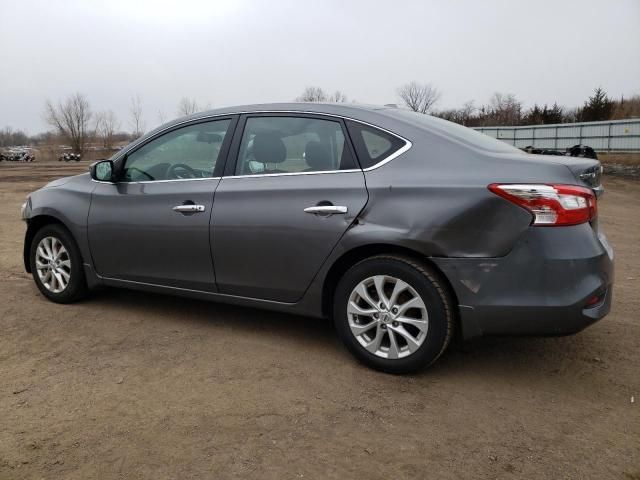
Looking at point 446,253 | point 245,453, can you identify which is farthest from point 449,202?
point 245,453

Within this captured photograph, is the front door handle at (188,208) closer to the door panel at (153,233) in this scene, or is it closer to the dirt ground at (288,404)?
the door panel at (153,233)

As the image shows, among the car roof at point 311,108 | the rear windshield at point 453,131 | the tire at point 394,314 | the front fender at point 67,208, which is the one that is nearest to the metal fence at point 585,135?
the rear windshield at point 453,131

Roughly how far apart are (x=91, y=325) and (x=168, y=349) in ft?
2.82

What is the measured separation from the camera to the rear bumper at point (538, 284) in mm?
2920

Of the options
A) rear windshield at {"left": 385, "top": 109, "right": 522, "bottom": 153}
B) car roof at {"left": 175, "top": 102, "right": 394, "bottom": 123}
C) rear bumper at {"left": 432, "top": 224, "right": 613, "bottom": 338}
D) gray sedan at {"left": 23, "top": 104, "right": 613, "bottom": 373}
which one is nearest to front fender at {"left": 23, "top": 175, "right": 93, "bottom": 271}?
gray sedan at {"left": 23, "top": 104, "right": 613, "bottom": 373}

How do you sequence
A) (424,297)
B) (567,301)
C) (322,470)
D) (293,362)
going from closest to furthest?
(322,470) → (567,301) → (424,297) → (293,362)

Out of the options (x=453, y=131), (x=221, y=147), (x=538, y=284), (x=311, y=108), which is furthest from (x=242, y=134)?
(x=538, y=284)

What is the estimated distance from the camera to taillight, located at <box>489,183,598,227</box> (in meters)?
2.92

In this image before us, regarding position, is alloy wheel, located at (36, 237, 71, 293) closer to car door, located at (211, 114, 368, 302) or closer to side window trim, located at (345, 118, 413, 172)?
car door, located at (211, 114, 368, 302)

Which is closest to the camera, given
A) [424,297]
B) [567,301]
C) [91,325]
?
[567,301]

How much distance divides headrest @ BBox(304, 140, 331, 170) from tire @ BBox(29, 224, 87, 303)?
7.35ft

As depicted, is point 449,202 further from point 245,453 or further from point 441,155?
point 245,453

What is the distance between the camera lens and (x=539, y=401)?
3.03 m

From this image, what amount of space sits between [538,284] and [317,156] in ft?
5.07
